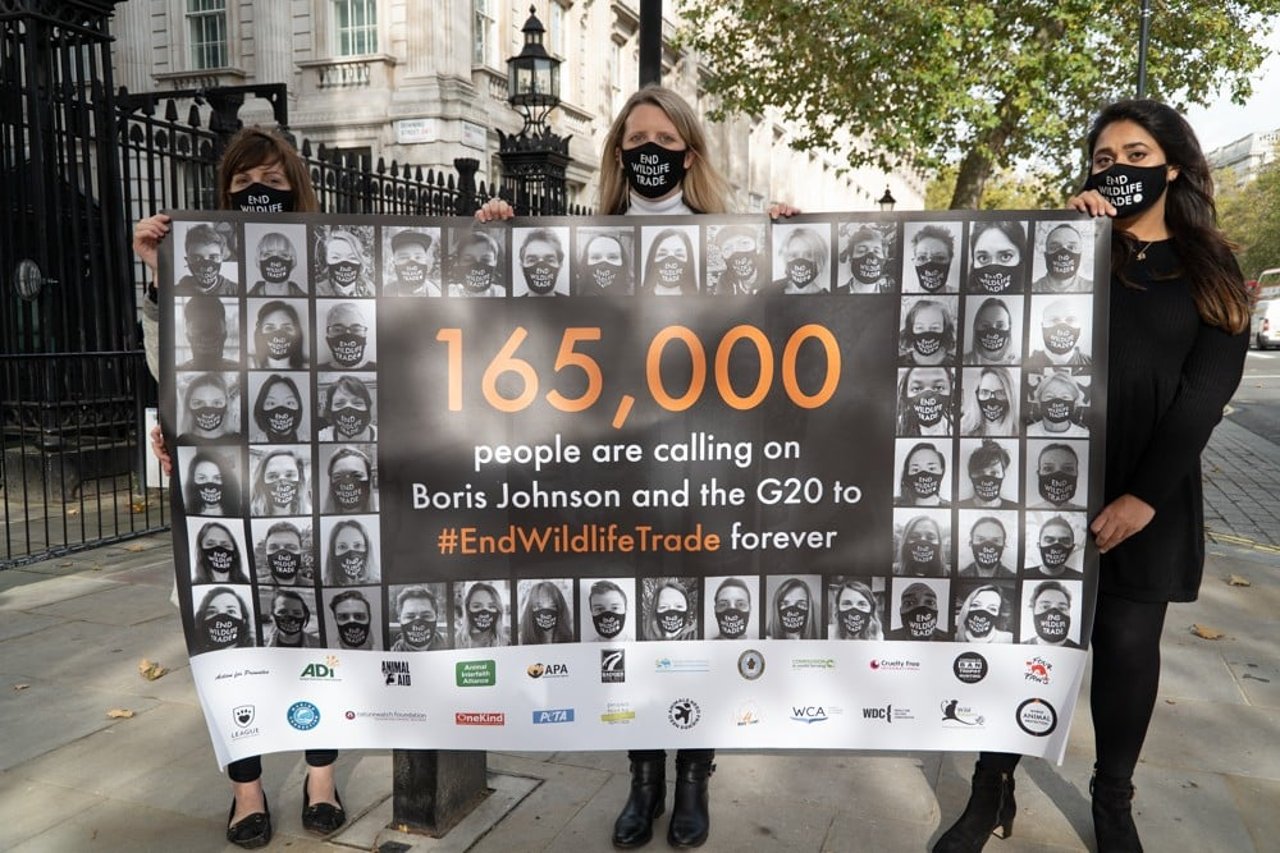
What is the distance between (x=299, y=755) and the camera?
377cm

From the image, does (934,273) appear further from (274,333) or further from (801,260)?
(274,333)

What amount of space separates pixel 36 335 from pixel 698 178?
7903mm

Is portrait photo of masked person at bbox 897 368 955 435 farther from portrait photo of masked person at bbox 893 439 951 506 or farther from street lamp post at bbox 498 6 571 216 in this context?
street lamp post at bbox 498 6 571 216

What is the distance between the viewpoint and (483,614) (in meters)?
2.75

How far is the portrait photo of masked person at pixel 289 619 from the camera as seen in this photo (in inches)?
108

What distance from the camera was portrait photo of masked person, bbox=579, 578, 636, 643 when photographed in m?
2.77

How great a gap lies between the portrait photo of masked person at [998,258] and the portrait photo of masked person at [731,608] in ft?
3.31

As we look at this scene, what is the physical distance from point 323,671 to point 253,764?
59 centimetres

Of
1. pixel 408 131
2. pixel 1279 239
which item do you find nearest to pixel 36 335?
pixel 408 131

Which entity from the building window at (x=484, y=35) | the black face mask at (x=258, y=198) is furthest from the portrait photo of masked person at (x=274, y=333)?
the building window at (x=484, y=35)

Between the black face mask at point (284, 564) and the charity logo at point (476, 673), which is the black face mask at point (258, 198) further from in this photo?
the charity logo at point (476, 673)

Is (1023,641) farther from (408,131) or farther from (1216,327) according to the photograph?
(408,131)

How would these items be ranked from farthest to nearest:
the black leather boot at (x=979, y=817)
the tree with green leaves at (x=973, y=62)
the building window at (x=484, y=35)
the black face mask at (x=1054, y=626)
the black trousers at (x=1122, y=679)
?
the building window at (x=484, y=35)
the tree with green leaves at (x=973, y=62)
the black leather boot at (x=979, y=817)
the black trousers at (x=1122, y=679)
the black face mask at (x=1054, y=626)

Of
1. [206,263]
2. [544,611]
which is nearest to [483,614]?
[544,611]
